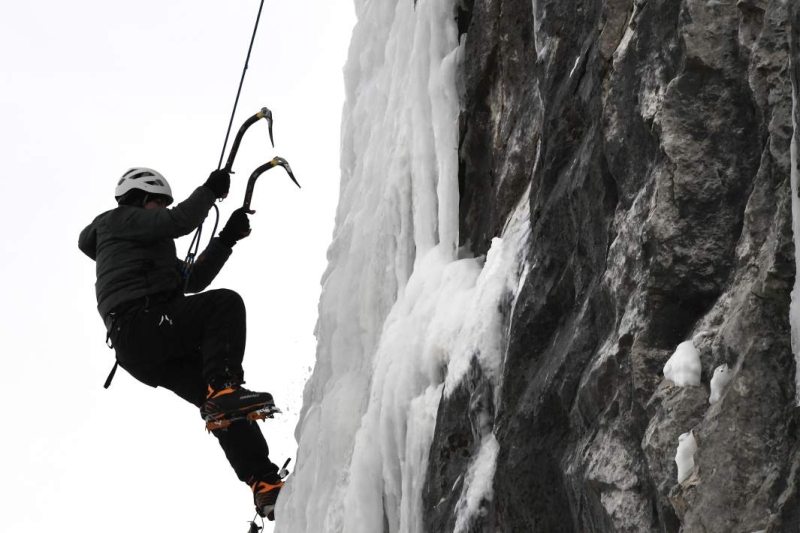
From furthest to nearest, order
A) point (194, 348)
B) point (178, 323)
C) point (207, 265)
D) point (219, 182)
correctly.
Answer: point (207, 265) < point (219, 182) < point (194, 348) < point (178, 323)

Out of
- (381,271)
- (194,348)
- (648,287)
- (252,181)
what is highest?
(252,181)

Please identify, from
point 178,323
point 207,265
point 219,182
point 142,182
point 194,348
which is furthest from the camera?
point 207,265

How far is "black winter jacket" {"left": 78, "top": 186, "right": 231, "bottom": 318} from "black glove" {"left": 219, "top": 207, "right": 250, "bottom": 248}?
12.1 inches

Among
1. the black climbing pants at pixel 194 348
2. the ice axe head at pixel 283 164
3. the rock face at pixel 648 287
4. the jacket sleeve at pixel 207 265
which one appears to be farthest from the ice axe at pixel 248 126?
the rock face at pixel 648 287

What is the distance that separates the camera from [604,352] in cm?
365

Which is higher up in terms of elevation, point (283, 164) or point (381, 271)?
point (283, 164)

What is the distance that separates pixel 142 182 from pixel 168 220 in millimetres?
492

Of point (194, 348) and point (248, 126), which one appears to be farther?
point (248, 126)

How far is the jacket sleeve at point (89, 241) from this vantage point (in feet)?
21.0

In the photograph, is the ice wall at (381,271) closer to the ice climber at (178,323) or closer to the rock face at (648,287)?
the ice climber at (178,323)

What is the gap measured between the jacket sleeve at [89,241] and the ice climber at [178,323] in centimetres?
5

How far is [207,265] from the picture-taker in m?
6.52

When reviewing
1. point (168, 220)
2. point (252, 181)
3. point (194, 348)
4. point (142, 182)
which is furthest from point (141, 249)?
point (252, 181)

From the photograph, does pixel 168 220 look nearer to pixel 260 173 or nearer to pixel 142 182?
pixel 142 182
